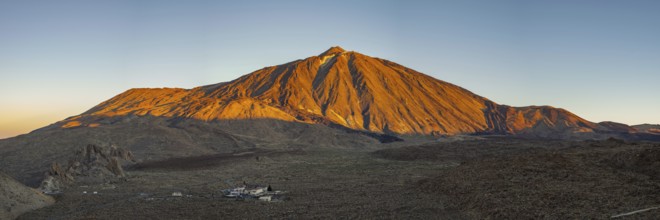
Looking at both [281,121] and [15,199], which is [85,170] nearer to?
[15,199]

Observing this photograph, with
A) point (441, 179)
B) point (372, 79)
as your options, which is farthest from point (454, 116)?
point (441, 179)

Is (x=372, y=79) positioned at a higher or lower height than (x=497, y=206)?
higher

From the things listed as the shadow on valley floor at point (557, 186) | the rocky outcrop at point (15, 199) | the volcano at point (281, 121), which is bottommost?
the rocky outcrop at point (15, 199)

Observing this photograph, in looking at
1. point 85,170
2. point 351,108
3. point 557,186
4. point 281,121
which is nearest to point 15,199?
point 85,170

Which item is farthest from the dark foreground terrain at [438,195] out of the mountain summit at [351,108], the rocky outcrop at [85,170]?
the mountain summit at [351,108]

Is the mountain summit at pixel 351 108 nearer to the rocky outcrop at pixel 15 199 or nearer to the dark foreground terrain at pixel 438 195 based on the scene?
the dark foreground terrain at pixel 438 195

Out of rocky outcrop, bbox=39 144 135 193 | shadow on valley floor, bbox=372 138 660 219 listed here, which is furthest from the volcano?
shadow on valley floor, bbox=372 138 660 219

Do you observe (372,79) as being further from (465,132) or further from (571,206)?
(571,206)
